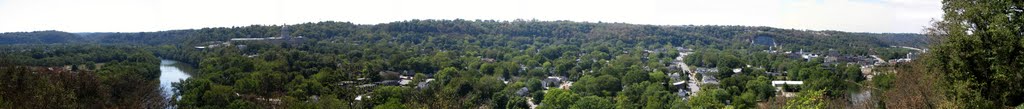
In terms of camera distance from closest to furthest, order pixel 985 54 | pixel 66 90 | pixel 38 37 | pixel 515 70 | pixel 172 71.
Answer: pixel 985 54, pixel 66 90, pixel 515 70, pixel 172 71, pixel 38 37

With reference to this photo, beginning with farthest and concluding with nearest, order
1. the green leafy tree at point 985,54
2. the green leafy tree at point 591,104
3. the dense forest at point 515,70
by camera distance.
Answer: the green leafy tree at point 591,104, the dense forest at point 515,70, the green leafy tree at point 985,54

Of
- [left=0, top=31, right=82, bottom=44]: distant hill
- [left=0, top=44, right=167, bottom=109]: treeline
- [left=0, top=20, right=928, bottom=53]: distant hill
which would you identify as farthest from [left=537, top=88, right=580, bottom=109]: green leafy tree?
[left=0, top=31, right=82, bottom=44]: distant hill

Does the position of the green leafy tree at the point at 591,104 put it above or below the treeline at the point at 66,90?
below

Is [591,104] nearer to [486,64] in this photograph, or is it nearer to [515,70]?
[515,70]

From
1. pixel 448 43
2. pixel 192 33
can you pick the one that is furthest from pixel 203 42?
pixel 448 43

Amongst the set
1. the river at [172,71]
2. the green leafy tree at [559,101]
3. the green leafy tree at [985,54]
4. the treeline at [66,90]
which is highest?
the green leafy tree at [985,54]

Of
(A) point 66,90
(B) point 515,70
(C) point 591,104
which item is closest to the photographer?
(A) point 66,90

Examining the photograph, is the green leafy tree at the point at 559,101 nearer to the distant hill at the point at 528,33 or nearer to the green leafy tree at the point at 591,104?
the green leafy tree at the point at 591,104

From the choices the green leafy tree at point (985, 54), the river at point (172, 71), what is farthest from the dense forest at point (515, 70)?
the river at point (172, 71)

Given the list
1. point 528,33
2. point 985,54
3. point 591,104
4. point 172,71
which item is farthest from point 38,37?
point 985,54
